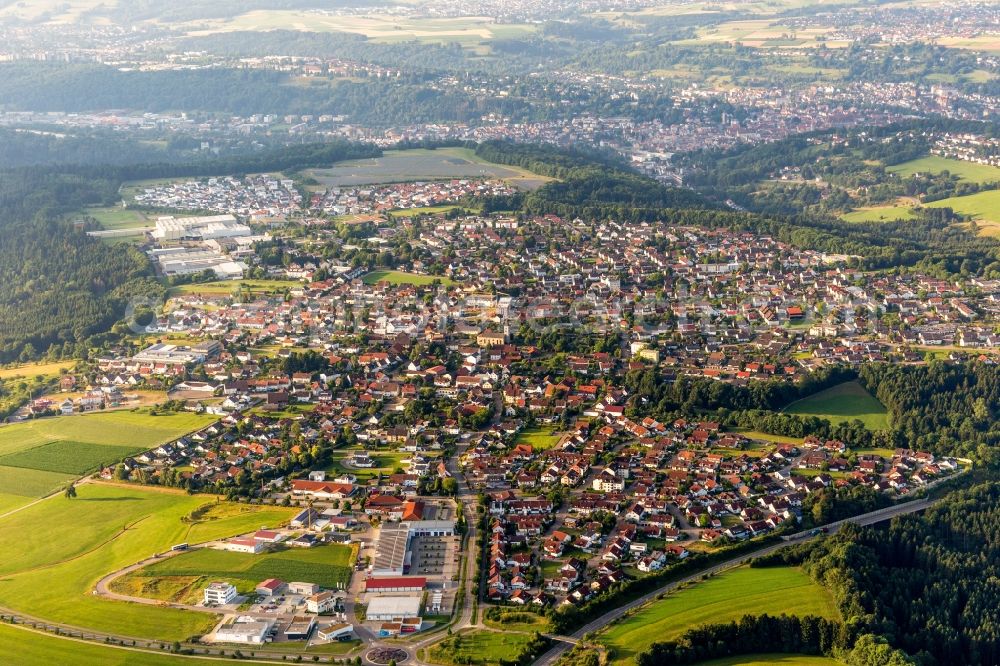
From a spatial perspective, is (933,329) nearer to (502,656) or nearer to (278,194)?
(502,656)

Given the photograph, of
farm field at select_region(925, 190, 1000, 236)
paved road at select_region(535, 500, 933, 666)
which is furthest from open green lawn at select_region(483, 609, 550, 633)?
farm field at select_region(925, 190, 1000, 236)

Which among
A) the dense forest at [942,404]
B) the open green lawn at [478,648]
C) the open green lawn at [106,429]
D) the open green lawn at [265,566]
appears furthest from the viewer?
the open green lawn at [106,429]

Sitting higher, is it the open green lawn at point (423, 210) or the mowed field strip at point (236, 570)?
the open green lawn at point (423, 210)

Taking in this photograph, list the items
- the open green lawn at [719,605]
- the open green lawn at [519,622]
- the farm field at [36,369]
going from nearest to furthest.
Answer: the open green lawn at [719,605] < the open green lawn at [519,622] < the farm field at [36,369]

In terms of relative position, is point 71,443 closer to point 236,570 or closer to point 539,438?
point 236,570

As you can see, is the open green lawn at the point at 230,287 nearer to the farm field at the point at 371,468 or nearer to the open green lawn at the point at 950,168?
the farm field at the point at 371,468

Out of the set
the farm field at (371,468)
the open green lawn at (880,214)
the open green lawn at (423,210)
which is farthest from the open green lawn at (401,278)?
the open green lawn at (880,214)

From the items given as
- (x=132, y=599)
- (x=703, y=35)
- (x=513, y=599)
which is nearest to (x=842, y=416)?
(x=513, y=599)
